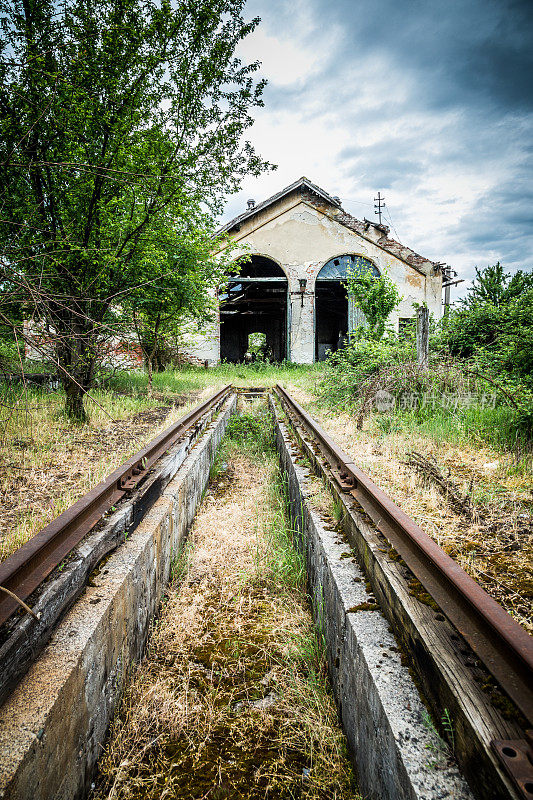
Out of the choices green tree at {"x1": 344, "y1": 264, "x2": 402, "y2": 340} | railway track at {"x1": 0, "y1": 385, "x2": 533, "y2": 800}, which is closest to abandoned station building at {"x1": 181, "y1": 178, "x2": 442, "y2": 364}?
green tree at {"x1": 344, "y1": 264, "x2": 402, "y2": 340}

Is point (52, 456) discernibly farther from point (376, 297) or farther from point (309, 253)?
point (309, 253)

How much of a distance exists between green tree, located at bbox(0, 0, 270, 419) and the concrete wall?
40.6 feet

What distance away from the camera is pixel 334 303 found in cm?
2645

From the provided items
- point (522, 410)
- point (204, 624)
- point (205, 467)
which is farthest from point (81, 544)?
point (522, 410)

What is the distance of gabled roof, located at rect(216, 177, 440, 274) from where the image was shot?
18.1 m

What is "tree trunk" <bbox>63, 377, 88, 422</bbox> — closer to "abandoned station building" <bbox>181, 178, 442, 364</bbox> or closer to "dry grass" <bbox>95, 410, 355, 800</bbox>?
"dry grass" <bbox>95, 410, 355, 800</bbox>

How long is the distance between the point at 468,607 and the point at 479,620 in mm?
71

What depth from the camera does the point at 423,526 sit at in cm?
249

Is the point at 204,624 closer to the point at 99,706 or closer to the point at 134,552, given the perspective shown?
the point at 134,552

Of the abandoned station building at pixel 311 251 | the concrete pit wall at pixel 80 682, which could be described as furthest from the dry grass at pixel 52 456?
the abandoned station building at pixel 311 251

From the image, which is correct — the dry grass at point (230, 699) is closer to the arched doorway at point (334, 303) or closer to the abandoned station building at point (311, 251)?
the arched doorway at point (334, 303)

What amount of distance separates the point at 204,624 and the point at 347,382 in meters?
5.49

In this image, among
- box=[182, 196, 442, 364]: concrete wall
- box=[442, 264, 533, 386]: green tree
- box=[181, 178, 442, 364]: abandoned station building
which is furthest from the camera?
box=[182, 196, 442, 364]: concrete wall

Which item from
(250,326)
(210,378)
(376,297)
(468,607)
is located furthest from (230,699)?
(250,326)
